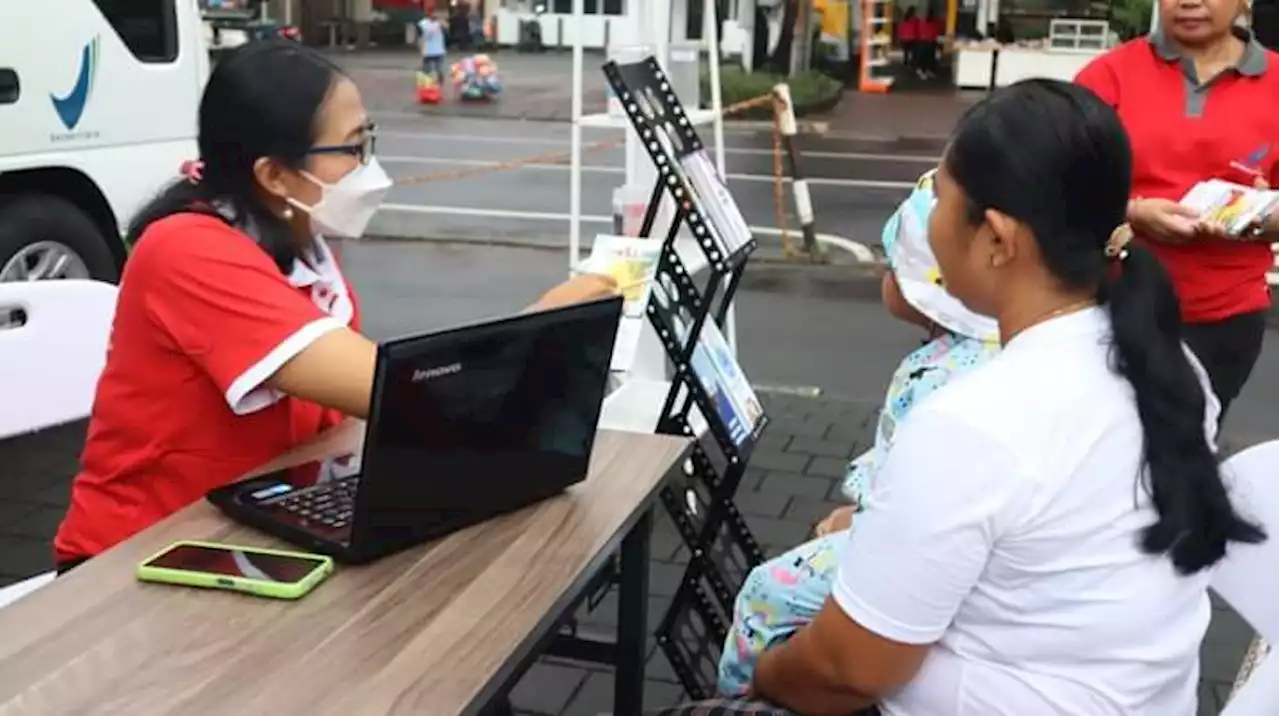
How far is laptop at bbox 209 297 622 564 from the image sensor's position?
5.88 feet

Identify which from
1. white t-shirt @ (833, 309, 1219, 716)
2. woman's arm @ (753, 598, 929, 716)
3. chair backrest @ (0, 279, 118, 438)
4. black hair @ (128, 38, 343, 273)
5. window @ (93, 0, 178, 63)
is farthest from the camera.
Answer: window @ (93, 0, 178, 63)

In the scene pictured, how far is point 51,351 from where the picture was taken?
2729 millimetres

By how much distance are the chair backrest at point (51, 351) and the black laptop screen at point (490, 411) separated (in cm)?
113

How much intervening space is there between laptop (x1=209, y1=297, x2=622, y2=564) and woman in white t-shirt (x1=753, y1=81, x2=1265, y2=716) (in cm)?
51

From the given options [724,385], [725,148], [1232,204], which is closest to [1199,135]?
[1232,204]

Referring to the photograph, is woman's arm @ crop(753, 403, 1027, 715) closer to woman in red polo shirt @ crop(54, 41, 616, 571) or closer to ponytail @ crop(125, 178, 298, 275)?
woman in red polo shirt @ crop(54, 41, 616, 571)

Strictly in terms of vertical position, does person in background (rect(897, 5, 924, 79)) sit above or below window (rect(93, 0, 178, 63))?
below

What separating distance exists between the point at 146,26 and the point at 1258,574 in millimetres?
5267

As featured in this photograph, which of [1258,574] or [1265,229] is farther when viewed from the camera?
[1265,229]

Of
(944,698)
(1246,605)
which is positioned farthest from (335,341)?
(1246,605)

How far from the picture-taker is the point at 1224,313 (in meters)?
3.27

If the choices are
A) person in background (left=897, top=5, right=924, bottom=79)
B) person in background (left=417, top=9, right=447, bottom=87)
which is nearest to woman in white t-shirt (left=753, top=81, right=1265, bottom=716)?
person in background (left=417, top=9, right=447, bottom=87)

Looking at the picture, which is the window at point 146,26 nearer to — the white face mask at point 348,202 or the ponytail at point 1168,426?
the white face mask at point 348,202

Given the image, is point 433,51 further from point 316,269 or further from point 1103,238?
point 1103,238
